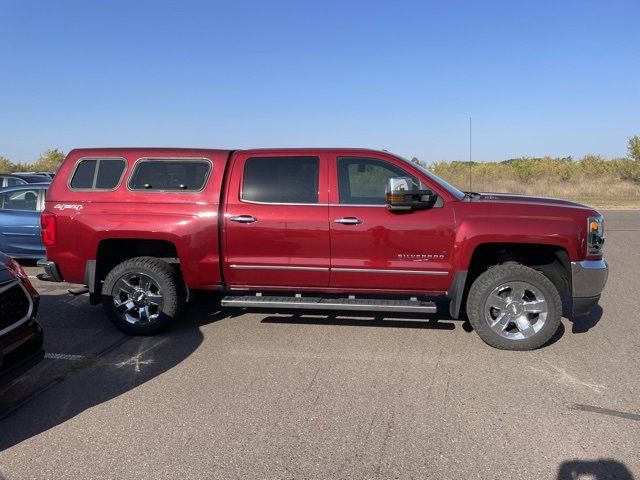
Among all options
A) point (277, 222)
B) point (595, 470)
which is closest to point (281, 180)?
point (277, 222)

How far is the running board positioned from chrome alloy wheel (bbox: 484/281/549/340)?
575 millimetres

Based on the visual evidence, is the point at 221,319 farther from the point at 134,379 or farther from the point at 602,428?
the point at 602,428

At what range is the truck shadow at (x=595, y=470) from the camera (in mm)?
2729

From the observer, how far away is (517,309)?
466 centimetres

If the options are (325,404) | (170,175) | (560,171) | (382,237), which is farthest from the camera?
(560,171)

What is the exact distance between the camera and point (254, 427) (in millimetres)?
3283

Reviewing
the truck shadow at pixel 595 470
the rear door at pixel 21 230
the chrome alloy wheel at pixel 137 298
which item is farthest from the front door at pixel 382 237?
the rear door at pixel 21 230

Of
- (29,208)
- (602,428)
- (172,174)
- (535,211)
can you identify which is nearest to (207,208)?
(172,174)

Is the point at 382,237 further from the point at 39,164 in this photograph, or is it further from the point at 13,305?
the point at 39,164

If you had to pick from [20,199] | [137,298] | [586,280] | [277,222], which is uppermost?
[20,199]

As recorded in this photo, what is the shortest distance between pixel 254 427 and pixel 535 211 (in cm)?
327

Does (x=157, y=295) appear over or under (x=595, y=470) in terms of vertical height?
over

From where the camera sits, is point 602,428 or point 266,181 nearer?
point 602,428

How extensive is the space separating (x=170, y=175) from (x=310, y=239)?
1701 millimetres
